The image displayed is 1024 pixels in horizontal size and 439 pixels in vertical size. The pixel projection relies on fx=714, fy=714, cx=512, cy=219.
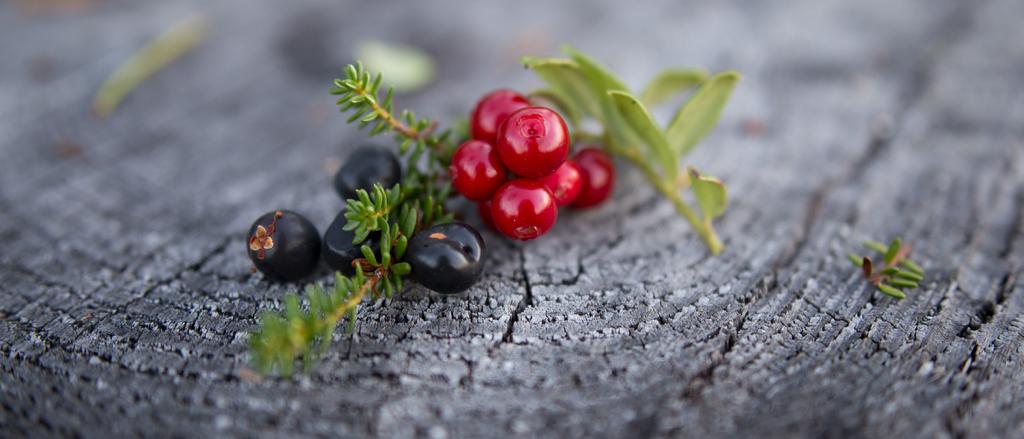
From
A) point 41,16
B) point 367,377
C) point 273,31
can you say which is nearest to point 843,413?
point 367,377

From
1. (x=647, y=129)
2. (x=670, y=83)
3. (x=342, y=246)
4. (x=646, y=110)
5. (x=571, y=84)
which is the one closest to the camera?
(x=342, y=246)

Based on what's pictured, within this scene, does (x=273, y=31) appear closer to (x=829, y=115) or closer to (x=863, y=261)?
(x=829, y=115)

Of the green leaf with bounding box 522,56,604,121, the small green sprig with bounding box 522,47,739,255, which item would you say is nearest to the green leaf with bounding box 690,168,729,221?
the small green sprig with bounding box 522,47,739,255

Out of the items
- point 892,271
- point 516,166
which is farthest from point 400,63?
point 892,271

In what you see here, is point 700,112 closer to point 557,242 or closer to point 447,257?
point 557,242

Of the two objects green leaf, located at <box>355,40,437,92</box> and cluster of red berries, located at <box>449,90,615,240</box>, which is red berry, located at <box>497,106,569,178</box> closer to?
cluster of red berries, located at <box>449,90,615,240</box>

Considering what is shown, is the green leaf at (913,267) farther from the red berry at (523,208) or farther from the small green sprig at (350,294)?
the small green sprig at (350,294)

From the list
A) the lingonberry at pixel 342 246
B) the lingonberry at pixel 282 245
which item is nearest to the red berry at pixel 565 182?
the lingonberry at pixel 342 246
